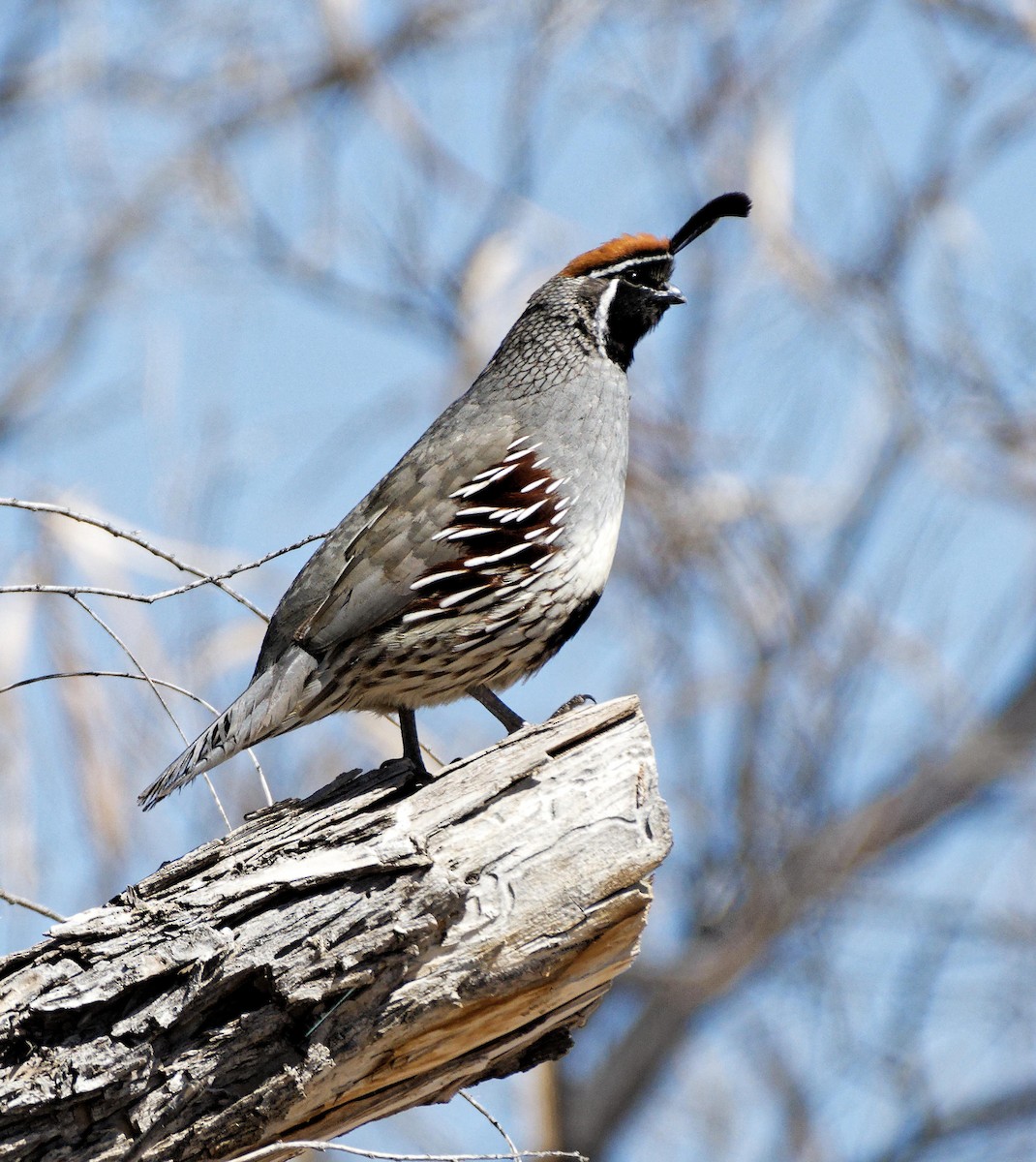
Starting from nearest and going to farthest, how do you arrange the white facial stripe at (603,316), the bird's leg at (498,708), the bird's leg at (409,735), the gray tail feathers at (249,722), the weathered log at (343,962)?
the weathered log at (343,962) < the gray tail feathers at (249,722) < the bird's leg at (409,735) < the bird's leg at (498,708) < the white facial stripe at (603,316)

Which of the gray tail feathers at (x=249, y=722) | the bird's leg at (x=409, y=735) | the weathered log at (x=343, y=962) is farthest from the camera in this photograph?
the bird's leg at (x=409, y=735)

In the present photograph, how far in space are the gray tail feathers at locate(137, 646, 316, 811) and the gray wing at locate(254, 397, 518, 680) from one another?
0.08 m

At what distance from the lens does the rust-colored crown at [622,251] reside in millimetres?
5145

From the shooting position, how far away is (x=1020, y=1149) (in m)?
10.0

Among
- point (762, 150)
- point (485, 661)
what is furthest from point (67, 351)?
point (485, 661)

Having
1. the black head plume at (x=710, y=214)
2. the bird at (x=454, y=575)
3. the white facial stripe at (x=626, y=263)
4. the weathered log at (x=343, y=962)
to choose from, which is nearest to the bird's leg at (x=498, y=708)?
the bird at (x=454, y=575)

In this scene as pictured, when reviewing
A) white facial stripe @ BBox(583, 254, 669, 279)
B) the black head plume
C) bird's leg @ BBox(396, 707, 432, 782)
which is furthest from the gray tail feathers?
the black head plume

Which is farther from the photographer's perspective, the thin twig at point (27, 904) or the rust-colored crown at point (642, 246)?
the rust-colored crown at point (642, 246)

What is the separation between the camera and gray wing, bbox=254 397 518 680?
13.8 ft

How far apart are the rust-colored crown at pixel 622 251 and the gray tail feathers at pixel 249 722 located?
1.78m

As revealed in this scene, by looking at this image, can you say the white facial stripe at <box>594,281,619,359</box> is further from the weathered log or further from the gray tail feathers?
the weathered log

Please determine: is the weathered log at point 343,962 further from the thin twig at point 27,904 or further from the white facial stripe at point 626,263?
the white facial stripe at point 626,263

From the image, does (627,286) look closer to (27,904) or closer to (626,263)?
(626,263)

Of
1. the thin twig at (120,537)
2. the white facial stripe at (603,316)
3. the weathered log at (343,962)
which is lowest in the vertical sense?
the weathered log at (343,962)
